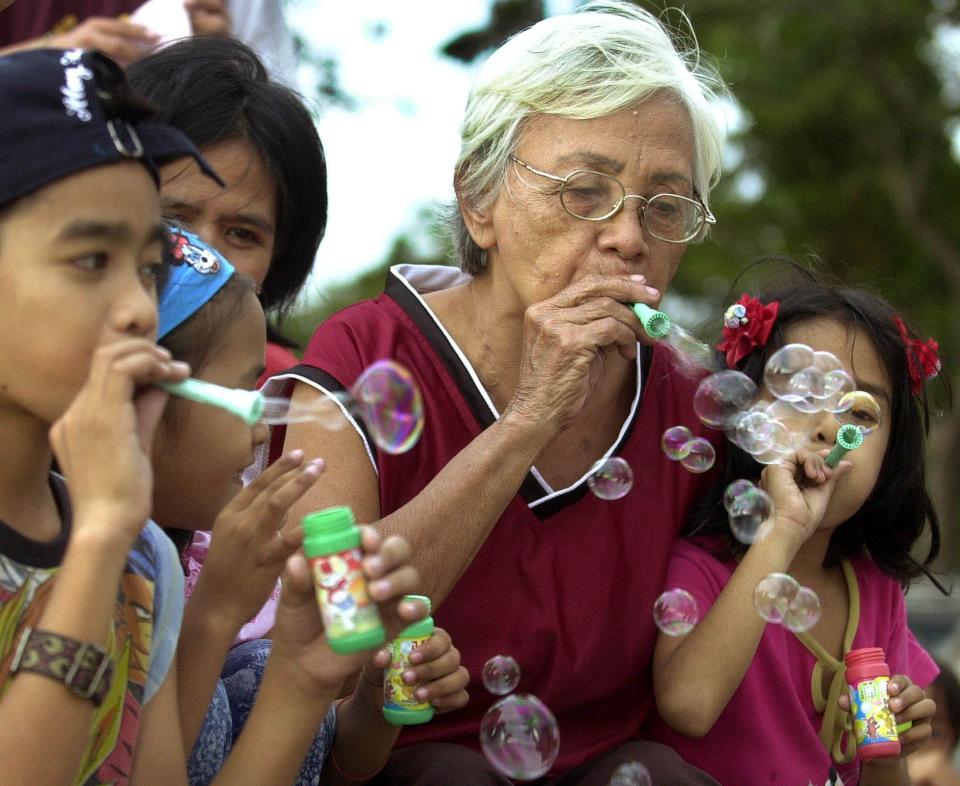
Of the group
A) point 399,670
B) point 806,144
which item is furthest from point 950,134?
point 399,670

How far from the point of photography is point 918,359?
10.3ft

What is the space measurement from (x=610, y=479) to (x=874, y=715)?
75 cm

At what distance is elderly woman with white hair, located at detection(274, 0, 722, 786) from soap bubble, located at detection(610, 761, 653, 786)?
0.07 ft

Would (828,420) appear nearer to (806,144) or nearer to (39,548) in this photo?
(39,548)

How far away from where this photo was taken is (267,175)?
319 cm

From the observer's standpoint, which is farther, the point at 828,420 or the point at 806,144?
the point at 806,144

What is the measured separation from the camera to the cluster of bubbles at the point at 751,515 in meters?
2.87


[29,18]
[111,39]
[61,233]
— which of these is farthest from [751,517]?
[29,18]

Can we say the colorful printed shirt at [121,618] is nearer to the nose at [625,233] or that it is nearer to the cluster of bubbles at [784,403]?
the nose at [625,233]

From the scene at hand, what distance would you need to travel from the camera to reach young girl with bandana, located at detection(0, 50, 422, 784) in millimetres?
1720

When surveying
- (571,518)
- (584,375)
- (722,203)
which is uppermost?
(584,375)

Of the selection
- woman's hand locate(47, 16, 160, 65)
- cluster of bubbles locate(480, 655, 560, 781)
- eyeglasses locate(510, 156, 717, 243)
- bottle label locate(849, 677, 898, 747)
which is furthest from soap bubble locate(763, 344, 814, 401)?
woman's hand locate(47, 16, 160, 65)

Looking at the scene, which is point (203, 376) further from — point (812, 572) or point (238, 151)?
point (812, 572)

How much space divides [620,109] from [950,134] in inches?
563
